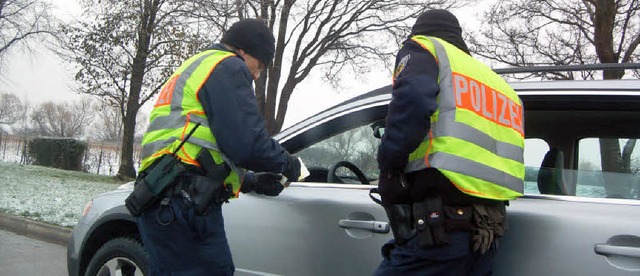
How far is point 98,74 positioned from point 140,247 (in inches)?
593

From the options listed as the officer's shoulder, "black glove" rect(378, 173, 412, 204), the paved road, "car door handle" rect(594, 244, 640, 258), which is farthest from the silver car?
the paved road

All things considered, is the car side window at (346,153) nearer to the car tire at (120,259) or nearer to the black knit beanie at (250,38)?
the black knit beanie at (250,38)

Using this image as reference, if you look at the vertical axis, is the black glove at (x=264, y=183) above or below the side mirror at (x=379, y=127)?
below

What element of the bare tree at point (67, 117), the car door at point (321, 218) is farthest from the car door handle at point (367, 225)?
the bare tree at point (67, 117)

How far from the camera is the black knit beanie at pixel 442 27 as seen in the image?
6.86 ft

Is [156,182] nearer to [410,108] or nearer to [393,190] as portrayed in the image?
[393,190]

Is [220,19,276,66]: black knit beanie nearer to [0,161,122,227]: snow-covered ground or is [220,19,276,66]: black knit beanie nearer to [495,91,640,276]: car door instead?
[495,91,640,276]: car door

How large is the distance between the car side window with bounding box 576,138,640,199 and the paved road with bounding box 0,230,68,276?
466cm

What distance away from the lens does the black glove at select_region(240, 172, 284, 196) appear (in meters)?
2.62

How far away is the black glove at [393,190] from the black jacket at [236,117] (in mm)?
477

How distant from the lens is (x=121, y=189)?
11.1ft

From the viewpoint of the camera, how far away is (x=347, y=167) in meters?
2.97

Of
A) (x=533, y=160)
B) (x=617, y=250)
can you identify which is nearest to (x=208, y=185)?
(x=533, y=160)

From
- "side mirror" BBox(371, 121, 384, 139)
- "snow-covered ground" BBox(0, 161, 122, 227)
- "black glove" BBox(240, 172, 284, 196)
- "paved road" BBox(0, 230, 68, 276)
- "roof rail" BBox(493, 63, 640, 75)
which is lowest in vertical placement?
"paved road" BBox(0, 230, 68, 276)
